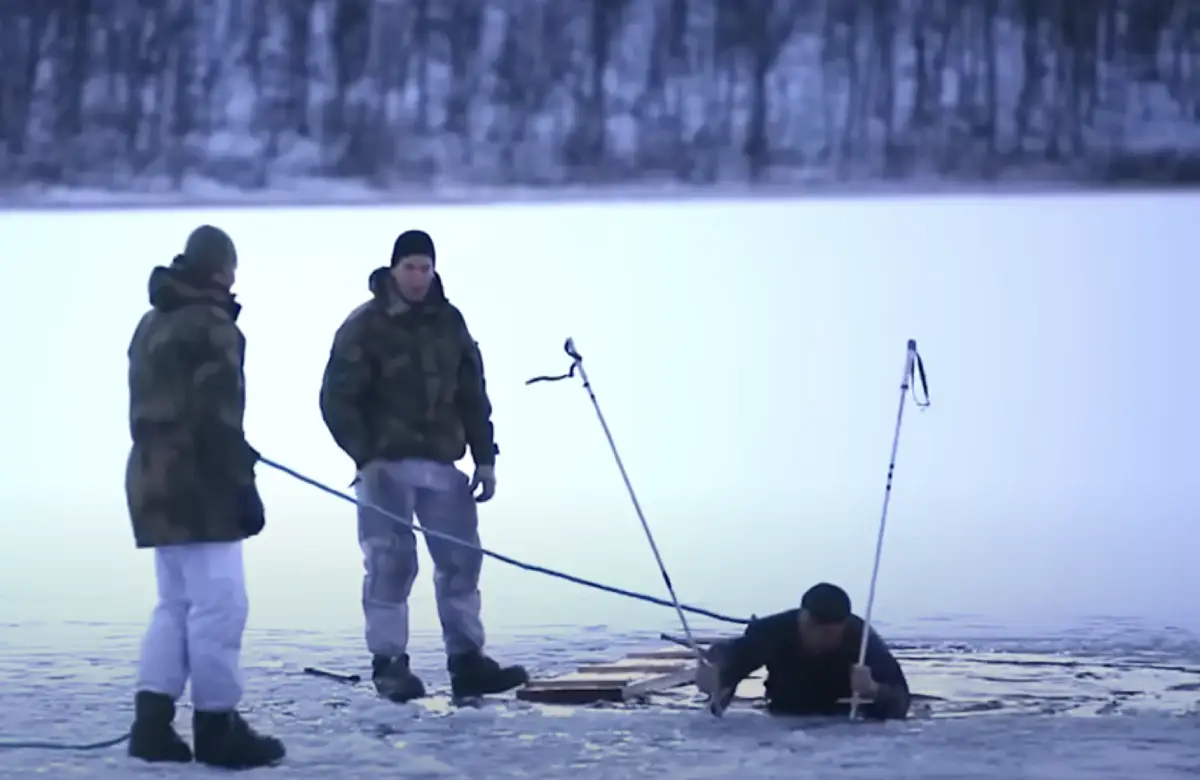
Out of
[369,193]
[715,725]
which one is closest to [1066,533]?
[715,725]

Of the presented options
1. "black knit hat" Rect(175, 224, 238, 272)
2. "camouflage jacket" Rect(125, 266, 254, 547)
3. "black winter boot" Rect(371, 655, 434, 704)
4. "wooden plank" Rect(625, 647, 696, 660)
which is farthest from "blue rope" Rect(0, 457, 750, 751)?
"black knit hat" Rect(175, 224, 238, 272)

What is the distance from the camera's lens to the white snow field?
3.99 metres

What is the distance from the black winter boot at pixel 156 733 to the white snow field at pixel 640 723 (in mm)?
48

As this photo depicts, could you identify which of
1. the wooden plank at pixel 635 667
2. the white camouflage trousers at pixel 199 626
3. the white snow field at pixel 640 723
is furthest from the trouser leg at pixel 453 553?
the white camouflage trousers at pixel 199 626

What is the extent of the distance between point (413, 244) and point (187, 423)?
989mm

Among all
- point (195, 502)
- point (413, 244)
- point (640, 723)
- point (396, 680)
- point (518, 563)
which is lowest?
point (640, 723)

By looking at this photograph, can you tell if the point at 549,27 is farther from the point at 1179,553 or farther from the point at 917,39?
the point at 1179,553

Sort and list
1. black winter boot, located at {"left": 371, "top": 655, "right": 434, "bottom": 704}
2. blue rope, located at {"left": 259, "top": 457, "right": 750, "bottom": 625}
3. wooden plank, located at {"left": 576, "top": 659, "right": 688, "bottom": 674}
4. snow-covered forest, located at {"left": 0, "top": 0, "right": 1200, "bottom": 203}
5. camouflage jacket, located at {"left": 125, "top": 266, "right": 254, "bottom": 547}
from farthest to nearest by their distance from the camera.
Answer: wooden plank, located at {"left": 576, "top": 659, "right": 688, "bottom": 674} < black winter boot, located at {"left": 371, "top": 655, "right": 434, "bottom": 704} < blue rope, located at {"left": 259, "top": 457, "right": 750, "bottom": 625} < snow-covered forest, located at {"left": 0, "top": 0, "right": 1200, "bottom": 203} < camouflage jacket, located at {"left": 125, "top": 266, "right": 254, "bottom": 547}

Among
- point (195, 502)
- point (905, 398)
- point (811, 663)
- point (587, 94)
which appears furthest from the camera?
point (905, 398)

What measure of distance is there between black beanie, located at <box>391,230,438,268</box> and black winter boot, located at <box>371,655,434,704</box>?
0.99m

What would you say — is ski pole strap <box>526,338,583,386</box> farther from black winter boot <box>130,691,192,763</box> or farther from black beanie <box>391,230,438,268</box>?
black winter boot <box>130,691,192,763</box>

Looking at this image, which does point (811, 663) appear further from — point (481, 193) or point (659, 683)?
point (481, 193)

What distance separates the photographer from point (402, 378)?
4949 mm

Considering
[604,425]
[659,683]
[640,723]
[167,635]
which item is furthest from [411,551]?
[167,635]
